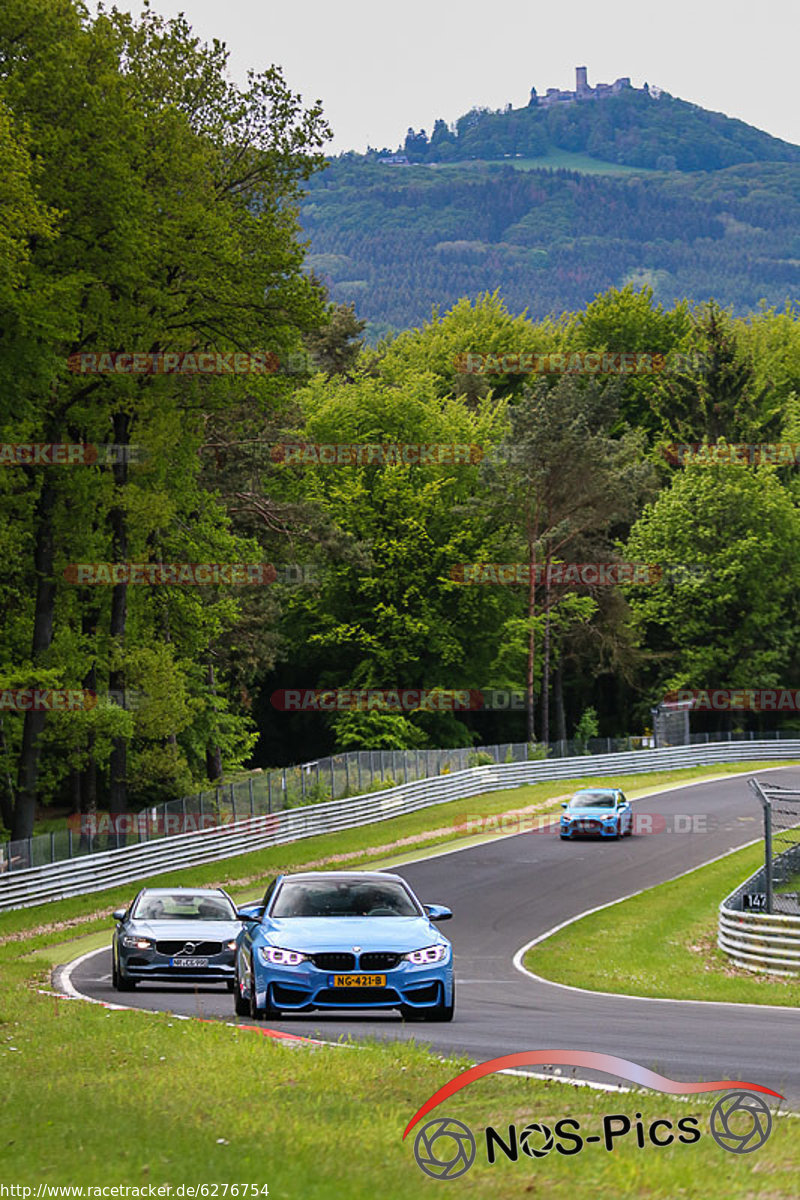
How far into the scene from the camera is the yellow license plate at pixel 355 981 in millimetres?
13414

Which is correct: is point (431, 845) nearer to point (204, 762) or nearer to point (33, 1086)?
point (204, 762)

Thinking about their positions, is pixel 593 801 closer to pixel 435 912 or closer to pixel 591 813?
pixel 591 813

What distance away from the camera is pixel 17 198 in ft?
89.7

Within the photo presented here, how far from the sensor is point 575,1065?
10.4 metres

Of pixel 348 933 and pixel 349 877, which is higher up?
pixel 349 877

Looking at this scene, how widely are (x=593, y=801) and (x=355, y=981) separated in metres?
32.5

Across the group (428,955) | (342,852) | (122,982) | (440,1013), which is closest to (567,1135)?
(428,955)

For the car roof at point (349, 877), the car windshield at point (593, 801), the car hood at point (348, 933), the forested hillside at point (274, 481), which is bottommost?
the car windshield at point (593, 801)

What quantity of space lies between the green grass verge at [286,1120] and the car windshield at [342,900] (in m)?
1.70

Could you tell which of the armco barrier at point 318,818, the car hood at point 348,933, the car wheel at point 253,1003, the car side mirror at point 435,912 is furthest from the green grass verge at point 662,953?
the armco barrier at point 318,818

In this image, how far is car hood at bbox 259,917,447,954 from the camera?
531 inches

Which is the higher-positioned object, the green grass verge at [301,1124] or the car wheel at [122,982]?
the green grass verge at [301,1124]

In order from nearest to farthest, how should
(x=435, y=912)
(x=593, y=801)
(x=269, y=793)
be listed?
1. (x=435, y=912)
2. (x=269, y=793)
3. (x=593, y=801)

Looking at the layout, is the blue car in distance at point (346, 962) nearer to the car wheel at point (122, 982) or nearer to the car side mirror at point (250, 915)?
the car side mirror at point (250, 915)
